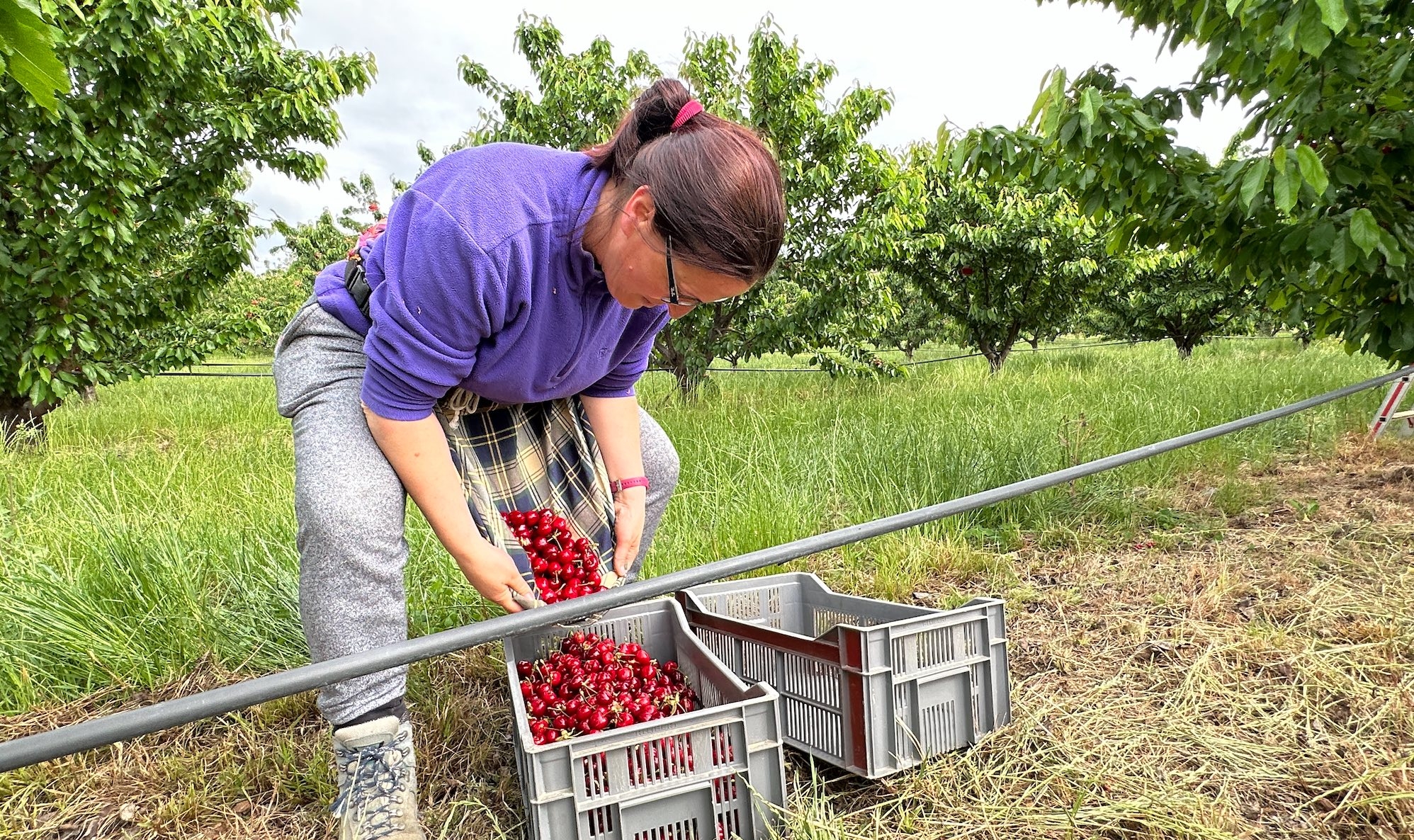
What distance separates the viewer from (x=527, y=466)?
1.53 m

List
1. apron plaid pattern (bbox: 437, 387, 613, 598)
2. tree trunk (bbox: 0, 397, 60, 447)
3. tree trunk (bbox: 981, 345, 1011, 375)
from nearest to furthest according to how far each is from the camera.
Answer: apron plaid pattern (bbox: 437, 387, 613, 598)
tree trunk (bbox: 0, 397, 60, 447)
tree trunk (bbox: 981, 345, 1011, 375)

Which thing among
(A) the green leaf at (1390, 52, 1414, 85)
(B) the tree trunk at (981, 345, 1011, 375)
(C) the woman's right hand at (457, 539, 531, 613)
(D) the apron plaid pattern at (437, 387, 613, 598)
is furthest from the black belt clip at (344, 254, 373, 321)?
(B) the tree trunk at (981, 345, 1011, 375)

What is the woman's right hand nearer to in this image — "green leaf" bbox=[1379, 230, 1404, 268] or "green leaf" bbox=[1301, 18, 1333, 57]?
"green leaf" bbox=[1301, 18, 1333, 57]

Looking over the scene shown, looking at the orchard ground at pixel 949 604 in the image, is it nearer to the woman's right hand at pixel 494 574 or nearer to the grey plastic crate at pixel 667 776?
the grey plastic crate at pixel 667 776

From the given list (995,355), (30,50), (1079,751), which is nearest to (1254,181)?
(1079,751)

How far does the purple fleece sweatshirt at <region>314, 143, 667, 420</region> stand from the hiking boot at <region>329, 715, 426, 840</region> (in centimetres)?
48

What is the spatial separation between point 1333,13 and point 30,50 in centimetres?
224

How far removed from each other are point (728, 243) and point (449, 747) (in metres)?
1.11

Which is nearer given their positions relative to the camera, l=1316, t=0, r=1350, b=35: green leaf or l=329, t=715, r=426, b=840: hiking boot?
l=329, t=715, r=426, b=840: hiking boot

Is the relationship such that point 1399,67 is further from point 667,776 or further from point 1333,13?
point 667,776

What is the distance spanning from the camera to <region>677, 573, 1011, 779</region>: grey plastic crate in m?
1.24

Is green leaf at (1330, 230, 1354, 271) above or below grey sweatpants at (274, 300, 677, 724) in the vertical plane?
above

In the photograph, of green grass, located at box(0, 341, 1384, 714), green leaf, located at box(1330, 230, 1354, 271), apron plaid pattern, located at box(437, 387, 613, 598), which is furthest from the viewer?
green leaf, located at box(1330, 230, 1354, 271)

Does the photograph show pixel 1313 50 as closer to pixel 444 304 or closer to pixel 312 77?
pixel 444 304
